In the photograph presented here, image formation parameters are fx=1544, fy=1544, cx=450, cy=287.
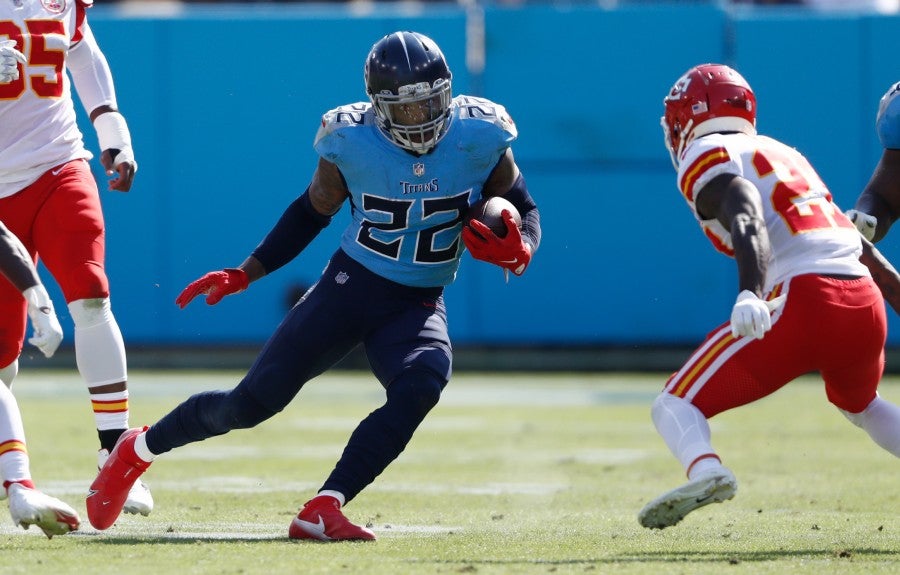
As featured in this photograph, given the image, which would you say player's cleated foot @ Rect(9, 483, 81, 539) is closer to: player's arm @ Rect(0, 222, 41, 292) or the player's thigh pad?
player's arm @ Rect(0, 222, 41, 292)

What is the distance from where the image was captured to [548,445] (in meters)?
8.37

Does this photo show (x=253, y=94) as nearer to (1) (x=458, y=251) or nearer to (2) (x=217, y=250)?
(2) (x=217, y=250)

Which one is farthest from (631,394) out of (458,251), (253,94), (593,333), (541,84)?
(458,251)

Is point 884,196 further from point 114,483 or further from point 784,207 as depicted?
point 114,483

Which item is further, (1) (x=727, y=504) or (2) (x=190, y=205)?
(2) (x=190, y=205)

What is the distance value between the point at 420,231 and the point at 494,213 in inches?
12.7

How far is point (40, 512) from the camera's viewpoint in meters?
4.43

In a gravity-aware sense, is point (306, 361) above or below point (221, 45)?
above

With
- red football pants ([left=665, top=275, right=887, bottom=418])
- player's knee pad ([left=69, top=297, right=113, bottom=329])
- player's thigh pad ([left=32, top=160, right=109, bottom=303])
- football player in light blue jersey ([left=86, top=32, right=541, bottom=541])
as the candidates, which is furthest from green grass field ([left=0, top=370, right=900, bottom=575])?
player's thigh pad ([left=32, top=160, right=109, bottom=303])

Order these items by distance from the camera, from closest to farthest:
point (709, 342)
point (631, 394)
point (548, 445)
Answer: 1. point (709, 342)
2. point (548, 445)
3. point (631, 394)

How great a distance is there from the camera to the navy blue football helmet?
4887mm

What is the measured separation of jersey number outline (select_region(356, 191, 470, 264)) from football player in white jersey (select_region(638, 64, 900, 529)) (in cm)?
79

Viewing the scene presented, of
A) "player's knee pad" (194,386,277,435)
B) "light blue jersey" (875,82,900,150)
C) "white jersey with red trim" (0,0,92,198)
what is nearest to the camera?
"player's knee pad" (194,386,277,435)

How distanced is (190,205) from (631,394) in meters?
4.89
